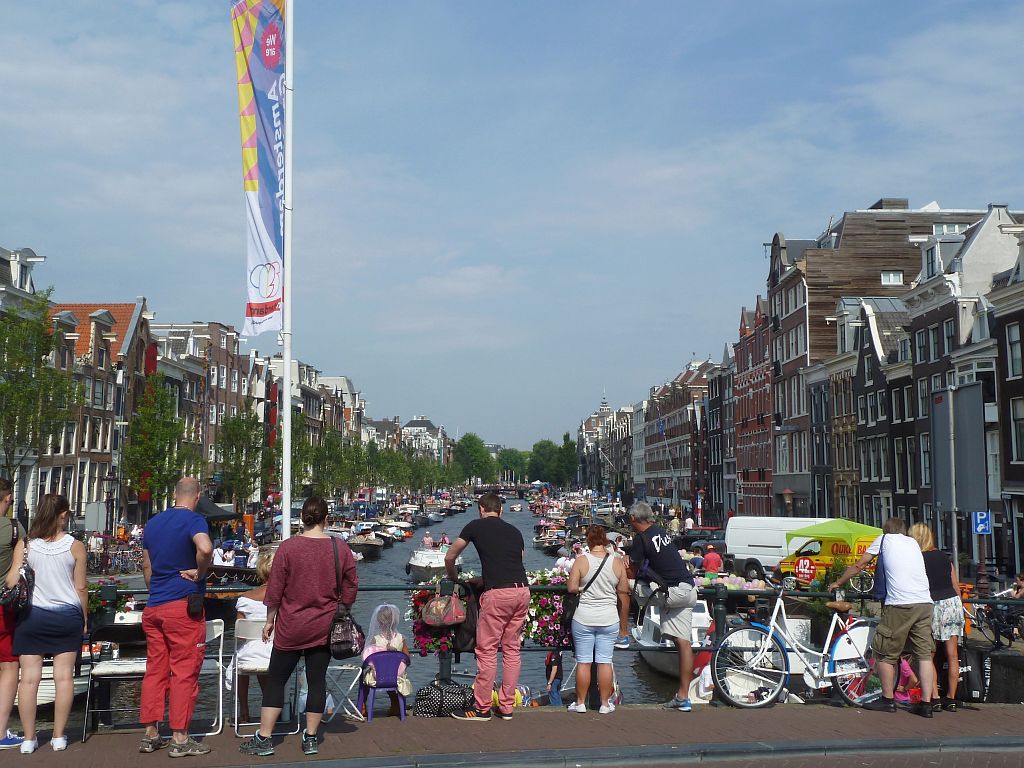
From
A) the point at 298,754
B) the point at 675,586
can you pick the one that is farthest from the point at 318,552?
the point at 675,586

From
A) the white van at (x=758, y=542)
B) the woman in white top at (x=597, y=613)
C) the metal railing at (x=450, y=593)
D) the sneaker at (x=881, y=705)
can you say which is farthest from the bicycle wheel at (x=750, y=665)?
the white van at (x=758, y=542)

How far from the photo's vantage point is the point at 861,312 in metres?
55.3

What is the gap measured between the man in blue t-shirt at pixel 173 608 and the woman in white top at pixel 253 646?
92 centimetres

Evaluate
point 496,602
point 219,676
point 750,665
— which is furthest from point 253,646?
point 750,665

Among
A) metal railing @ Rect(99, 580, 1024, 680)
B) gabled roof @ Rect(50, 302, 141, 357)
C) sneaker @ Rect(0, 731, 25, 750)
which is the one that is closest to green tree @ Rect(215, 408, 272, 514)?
gabled roof @ Rect(50, 302, 141, 357)

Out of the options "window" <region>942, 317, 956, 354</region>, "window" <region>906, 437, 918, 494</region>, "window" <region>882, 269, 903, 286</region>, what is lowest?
"window" <region>906, 437, 918, 494</region>

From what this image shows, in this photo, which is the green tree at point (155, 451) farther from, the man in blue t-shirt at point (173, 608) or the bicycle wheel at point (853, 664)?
the bicycle wheel at point (853, 664)

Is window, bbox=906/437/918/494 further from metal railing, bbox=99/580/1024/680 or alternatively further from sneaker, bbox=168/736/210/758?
sneaker, bbox=168/736/210/758

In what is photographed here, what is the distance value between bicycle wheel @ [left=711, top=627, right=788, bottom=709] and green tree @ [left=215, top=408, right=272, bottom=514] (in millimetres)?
63357

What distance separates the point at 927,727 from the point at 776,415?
61330 millimetres

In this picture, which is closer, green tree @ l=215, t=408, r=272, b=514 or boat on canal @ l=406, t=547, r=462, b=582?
boat on canal @ l=406, t=547, r=462, b=582

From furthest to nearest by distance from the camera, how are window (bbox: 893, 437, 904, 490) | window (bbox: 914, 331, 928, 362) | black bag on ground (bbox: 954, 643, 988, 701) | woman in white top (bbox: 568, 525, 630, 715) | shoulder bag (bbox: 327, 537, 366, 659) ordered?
window (bbox: 893, 437, 904, 490) → window (bbox: 914, 331, 928, 362) → black bag on ground (bbox: 954, 643, 988, 701) → woman in white top (bbox: 568, 525, 630, 715) → shoulder bag (bbox: 327, 537, 366, 659)

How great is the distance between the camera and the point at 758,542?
4284 cm

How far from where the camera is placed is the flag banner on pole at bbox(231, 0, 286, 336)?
13578 mm
